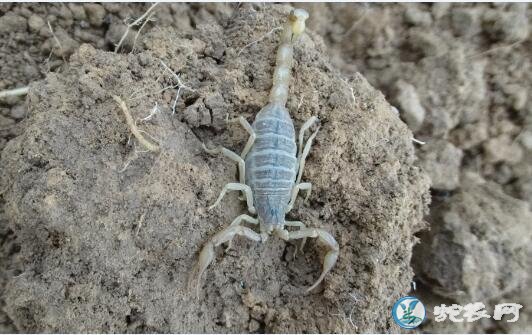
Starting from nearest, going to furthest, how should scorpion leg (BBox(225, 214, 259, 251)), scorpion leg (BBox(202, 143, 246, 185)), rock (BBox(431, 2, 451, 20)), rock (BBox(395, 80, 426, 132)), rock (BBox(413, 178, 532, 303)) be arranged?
1. scorpion leg (BBox(225, 214, 259, 251))
2. scorpion leg (BBox(202, 143, 246, 185))
3. rock (BBox(413, 178, 532, 303))
4. rock (BBox(395, 80, 426, 132))
5. rock (BBox(431, 2, 451, 20))

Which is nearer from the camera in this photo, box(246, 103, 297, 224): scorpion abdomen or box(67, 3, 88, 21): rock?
box(246, 103, 297, 224): scorpion abdomen

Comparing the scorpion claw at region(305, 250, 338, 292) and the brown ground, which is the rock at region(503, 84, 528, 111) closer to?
the brown ground

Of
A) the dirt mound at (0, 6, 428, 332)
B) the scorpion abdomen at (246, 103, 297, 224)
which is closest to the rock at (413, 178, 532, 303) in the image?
the dirt mound at (0, 6, 428, 332)

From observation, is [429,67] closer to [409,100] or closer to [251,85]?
[409,100]

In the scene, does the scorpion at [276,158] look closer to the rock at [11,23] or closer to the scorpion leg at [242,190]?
the scorpion leg at [242,190]

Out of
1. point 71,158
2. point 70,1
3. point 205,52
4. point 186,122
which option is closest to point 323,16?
point 205,52

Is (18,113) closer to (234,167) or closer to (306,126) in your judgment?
(234,167)
